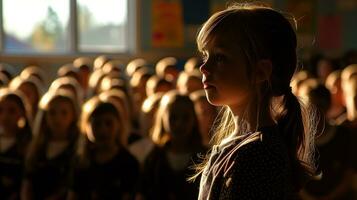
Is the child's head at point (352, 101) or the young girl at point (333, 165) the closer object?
the young girl at point (333, 165)

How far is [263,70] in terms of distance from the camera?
140cm

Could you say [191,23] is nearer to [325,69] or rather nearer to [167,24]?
[167,24]

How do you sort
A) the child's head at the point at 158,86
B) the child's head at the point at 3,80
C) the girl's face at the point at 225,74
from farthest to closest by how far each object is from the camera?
the child's head at the point at 3,80, the child's head at the point at 158,86, the girl's face at the point at 225,74

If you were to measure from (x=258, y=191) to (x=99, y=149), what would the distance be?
2.95 m

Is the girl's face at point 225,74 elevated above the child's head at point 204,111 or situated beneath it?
elevated above

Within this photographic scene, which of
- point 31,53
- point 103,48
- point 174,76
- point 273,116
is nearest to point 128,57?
point 103,48

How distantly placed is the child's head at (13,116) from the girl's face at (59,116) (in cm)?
20

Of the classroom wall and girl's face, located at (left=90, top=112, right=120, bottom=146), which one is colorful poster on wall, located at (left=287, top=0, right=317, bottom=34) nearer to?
the classroom wall

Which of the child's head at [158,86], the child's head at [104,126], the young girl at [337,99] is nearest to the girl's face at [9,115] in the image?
the child's head at [104,126]

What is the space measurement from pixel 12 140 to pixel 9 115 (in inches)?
7.1

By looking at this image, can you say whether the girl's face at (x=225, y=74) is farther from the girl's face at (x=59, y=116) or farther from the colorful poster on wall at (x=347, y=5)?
the colorful poster on wall at (x=347, y=5)

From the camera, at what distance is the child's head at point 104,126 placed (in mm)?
4129

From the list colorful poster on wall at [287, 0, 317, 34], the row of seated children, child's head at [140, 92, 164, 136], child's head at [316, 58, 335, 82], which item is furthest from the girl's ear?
colorful poster on wall at [287, 0, 317, 34]

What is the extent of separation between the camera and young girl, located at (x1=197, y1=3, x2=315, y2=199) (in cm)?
132
